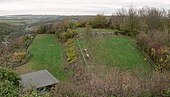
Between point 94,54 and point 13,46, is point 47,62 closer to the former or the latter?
point 94,54

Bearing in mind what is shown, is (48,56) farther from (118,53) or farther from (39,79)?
(39,79)

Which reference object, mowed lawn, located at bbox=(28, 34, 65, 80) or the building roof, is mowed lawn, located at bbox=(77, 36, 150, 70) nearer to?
mowed lawn, located at bbox=(28, 34, 65, 80)

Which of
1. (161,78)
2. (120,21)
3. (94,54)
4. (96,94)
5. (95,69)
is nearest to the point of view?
(96,94)

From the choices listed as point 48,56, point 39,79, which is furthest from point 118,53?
point 39,79

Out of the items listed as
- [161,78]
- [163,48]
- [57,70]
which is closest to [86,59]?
[57,70]

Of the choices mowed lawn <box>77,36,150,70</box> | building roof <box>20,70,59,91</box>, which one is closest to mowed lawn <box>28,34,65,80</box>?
building roof <box>20,70,59,91</box>

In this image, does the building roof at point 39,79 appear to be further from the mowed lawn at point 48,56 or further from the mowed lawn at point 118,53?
the mowed lawn at point 118,53
